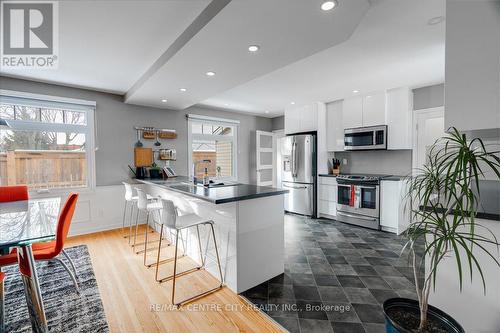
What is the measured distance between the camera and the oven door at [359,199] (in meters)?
3.93

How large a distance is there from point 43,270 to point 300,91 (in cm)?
437

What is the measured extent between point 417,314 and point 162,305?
189 cm

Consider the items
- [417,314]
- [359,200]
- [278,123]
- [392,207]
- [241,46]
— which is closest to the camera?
[417,314]

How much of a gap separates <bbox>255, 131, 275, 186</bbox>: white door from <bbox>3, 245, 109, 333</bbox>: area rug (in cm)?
420

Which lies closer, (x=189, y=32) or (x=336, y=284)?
(x=189, y=32)

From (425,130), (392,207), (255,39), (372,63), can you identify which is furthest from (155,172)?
(425,130)

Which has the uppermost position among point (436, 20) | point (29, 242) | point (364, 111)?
point (436, 20)

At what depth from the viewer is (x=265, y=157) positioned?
6227 millimetres

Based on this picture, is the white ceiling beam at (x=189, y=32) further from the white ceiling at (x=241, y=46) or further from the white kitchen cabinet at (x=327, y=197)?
the white kitchen cabinet at (x=327, y=197)

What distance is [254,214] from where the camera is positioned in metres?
2.22

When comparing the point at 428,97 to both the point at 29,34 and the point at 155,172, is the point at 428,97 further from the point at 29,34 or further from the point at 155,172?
the point at 29,34

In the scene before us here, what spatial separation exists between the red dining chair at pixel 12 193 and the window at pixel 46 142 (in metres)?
0.77

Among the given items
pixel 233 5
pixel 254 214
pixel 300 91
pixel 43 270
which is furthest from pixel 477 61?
pixel 43 270

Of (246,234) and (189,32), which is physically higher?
(189,32)
